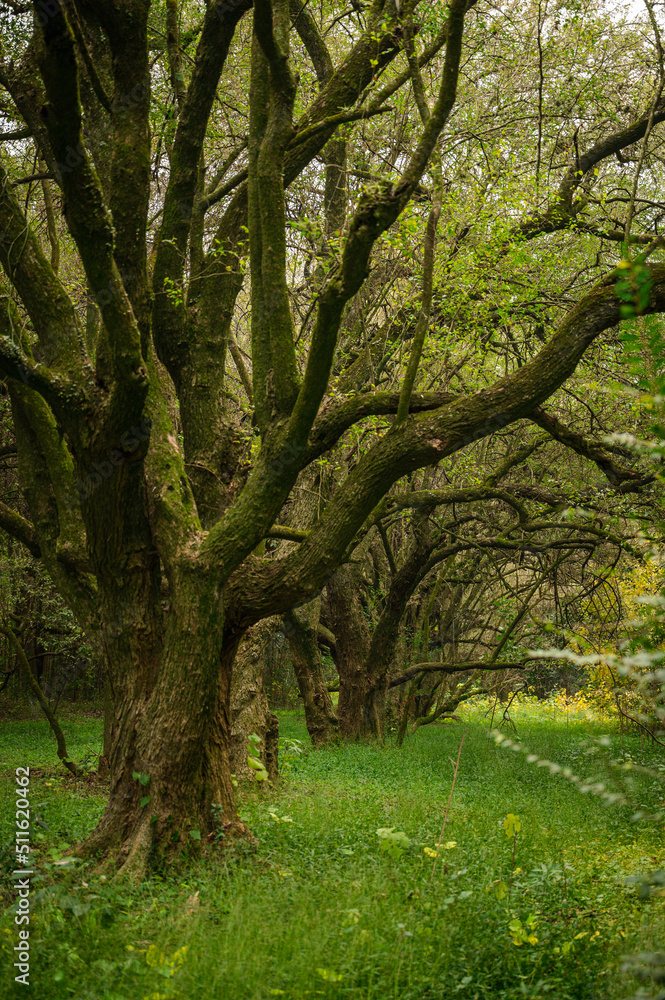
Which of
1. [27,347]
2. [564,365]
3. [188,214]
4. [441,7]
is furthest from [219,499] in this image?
[441,7]

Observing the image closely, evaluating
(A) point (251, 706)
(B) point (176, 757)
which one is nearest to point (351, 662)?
(A) point (251, 706)

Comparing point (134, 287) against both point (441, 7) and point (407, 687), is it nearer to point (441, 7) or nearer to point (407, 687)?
point (441, 7)

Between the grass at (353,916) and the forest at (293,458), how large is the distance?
0.08ft

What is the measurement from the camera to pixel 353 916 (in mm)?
3666

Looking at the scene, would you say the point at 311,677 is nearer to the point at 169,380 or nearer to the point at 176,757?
the point at 169,380

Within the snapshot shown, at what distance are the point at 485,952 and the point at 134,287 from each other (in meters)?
4.60

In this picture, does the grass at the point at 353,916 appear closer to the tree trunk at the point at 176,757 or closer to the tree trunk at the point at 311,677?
the tree trunk at the point at 176,757

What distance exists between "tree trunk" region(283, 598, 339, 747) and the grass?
547cm

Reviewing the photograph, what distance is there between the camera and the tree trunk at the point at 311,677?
40.4 ft

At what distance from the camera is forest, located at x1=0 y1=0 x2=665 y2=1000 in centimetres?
342

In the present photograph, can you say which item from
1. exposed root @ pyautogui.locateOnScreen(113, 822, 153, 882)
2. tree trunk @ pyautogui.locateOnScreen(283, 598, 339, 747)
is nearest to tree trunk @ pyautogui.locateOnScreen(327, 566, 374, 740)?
tree trunk @ pyautogui.locateOnScreen(283, 598, 339, 747)

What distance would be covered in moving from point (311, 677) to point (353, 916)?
8.76 metres

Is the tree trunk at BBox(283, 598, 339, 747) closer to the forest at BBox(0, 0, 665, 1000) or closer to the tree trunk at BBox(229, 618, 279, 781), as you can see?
the forest at BBox(0, 0, 665, 1000)

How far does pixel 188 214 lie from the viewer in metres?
6.53
